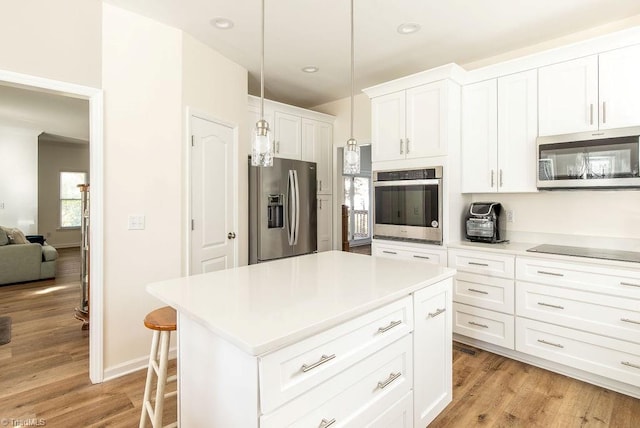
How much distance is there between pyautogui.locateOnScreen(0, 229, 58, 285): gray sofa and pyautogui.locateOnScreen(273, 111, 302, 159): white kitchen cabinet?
13.7ft

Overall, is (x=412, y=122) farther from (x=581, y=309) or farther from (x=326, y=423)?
(x=326, y=423)

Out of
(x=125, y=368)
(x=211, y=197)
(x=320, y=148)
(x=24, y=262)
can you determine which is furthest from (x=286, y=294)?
(x=24, y=262)

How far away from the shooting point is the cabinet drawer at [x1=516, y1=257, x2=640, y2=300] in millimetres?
2221

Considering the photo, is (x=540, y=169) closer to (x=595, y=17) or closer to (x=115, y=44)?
(x=595, y=17)

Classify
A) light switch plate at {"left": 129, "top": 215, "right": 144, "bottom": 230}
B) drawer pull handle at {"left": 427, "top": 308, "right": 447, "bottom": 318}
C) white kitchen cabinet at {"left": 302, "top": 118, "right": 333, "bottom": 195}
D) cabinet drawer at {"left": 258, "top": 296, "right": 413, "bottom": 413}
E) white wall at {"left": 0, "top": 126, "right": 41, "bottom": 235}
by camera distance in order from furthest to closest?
white wall at {"left": 0, "top": 126, "right": 41, "bottom": 235}, white kitchen cabinet at {"left": 302, "top": 118, "right": 333, "bottom": 195}, light switch plate at {"left": 129, "top": 215, "right": 144, "bottom": 230}, drawer pull handle at {"left": 427, "top": 308, "right": 447, "bottom": 318}, cabinet drawer at {"left": 258, "top": 296, "right": 413, "bottom": 413}

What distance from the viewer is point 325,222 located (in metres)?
4.69

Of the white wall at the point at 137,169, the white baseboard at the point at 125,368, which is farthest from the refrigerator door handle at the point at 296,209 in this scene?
the white baseboard at the point at 125,368

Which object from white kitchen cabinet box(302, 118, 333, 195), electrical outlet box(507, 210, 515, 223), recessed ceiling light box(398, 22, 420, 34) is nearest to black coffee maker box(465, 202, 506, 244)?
electrical outlet box(507, 210, 515, 223)

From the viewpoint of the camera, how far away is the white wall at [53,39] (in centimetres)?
206

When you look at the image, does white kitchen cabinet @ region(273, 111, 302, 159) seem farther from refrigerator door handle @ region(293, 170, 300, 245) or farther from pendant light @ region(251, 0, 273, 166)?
pendant light @ region(251, 0, 273, 166)

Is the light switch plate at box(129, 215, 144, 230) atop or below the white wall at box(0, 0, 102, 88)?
below

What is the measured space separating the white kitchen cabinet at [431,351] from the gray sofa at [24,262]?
19.4 feet

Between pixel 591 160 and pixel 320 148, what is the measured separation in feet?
9.49

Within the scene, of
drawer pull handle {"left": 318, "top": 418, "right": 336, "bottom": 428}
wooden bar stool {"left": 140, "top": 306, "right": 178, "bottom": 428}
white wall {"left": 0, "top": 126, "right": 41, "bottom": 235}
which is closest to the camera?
drawer pull handle {"left": 318, "top": 418, "right": 336, "bottom": 428}
